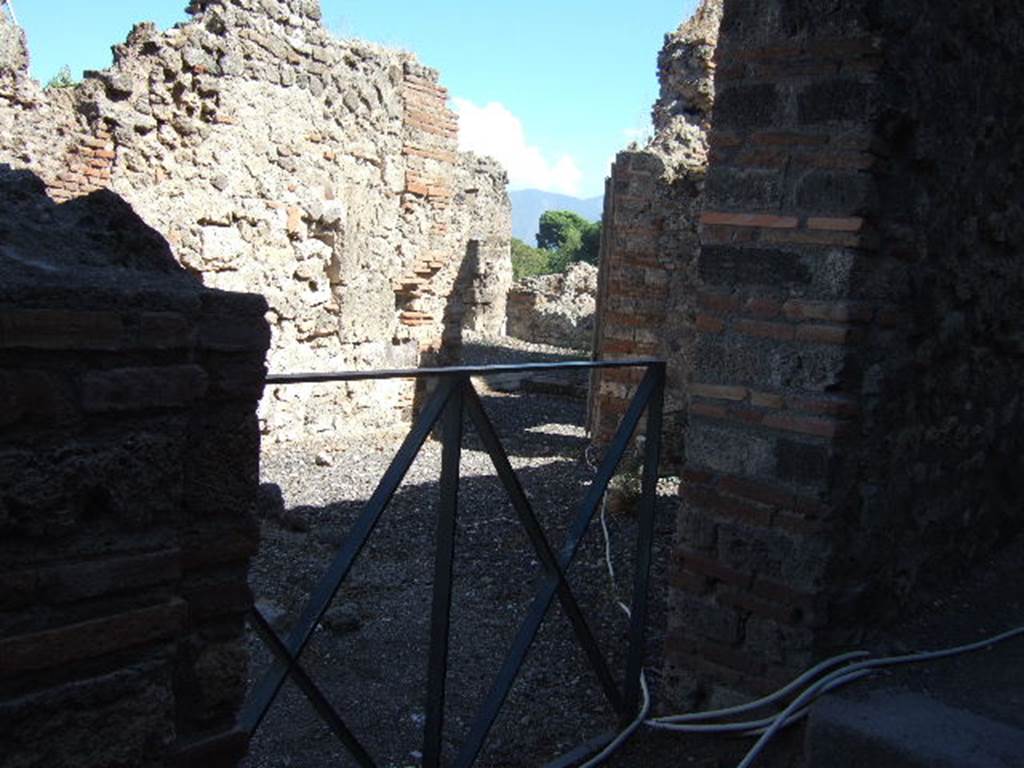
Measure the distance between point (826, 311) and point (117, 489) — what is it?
201cm

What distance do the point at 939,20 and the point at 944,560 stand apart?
1839 millimetres

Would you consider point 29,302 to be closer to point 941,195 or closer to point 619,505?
point 941,195

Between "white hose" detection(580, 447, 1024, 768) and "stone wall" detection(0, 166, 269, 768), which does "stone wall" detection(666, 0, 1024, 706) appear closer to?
"white hose" detection(580, 447, 1024, 768)

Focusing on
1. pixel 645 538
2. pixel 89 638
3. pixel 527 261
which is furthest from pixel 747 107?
pixel 527 261

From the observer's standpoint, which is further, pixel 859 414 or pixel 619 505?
pixel 619 505

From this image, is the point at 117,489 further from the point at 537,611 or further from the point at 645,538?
the point at 645,538

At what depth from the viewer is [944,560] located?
11.0 ft

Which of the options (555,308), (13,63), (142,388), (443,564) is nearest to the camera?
(142,388)

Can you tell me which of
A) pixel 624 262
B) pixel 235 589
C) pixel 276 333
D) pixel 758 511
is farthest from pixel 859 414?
pixel 276 333

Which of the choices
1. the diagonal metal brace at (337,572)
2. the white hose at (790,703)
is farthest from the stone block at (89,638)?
the white hose at (790,703)

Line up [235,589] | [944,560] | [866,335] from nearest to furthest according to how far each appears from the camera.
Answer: [235,589] → [866,335] → [944,560]

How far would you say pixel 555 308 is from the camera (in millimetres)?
18312

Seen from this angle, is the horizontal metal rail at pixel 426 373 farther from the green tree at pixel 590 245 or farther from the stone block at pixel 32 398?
the green tree at pixel 590 245

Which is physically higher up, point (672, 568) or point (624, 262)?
point (624, 262)
